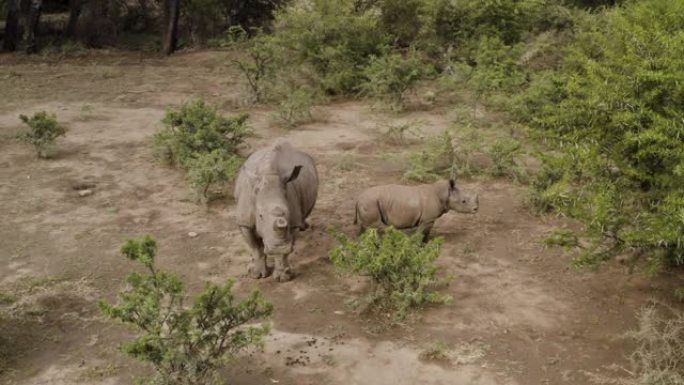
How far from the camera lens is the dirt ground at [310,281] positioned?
5.92 m

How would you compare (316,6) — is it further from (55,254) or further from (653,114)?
(653,114)

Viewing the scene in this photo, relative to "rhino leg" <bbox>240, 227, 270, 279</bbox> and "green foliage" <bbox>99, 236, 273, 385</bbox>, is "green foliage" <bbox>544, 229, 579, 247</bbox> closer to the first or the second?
"green foliage" <bbox>99, 236, 273, 385</bbox>

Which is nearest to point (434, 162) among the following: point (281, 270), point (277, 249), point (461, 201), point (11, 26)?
point (461, 201)

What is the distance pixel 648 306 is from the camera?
6.86m

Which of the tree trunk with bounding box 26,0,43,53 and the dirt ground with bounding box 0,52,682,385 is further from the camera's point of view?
the tree trunk with bounding box 26,0,43,53

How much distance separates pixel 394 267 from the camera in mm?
6648

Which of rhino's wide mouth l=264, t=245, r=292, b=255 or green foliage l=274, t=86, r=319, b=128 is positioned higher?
green foliage l=274, t=86, r=319, b=128

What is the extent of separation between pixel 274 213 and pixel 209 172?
2946 mm

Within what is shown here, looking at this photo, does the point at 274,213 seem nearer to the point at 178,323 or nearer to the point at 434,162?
the point at 178,323

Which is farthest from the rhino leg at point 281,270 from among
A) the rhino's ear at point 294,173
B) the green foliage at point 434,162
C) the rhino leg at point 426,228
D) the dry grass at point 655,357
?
the green foliage at point 434,162

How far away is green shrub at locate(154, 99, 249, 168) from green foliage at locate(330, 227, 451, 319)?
15.3 feet

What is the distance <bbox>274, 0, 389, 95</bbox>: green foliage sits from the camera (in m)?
16.3

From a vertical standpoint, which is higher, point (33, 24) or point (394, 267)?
point (33, 24)

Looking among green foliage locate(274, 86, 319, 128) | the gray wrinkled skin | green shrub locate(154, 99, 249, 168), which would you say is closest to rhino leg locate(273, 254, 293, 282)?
the gray wrinkled skin
